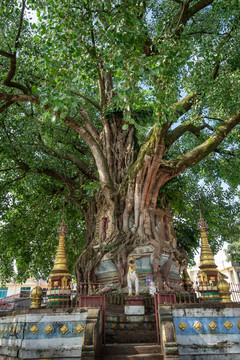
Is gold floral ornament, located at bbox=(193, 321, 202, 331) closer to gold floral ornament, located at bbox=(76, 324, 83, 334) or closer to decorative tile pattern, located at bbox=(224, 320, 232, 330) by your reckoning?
decorative tile pattern, located at bbox=(224, 320, 232, 330)

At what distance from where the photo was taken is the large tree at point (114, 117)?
7.59 meters

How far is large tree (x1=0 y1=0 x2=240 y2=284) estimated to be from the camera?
7594 mm

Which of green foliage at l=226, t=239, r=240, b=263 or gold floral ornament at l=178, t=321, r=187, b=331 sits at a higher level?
green foliage at l=226, t=239, r=240, b=263

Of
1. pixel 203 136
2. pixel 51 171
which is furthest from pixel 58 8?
pixel 203 136

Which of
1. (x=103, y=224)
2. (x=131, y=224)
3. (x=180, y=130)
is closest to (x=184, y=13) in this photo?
(x=180, y=130)

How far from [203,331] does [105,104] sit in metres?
9.33

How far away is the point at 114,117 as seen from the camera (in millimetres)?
12375

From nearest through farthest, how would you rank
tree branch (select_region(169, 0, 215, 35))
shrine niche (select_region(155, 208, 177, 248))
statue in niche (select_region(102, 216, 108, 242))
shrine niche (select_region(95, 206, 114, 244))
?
tree branch (select_region(169, 0, 215, 35)) < shrine niche (select_region(95, 206, 114, 244)) < statue in niche (select_region(102, 216, 108, 242)) < shrine niche (select_region(155, 208, 177, 248))

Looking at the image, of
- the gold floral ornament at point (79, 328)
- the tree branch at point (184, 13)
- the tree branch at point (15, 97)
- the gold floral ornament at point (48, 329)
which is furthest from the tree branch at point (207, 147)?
the gold floral ornament at point (48, 329)

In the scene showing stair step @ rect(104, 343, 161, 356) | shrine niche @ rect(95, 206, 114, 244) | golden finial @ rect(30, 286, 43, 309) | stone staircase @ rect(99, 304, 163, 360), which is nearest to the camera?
stair step @ rect(104, 343, 161, 356)

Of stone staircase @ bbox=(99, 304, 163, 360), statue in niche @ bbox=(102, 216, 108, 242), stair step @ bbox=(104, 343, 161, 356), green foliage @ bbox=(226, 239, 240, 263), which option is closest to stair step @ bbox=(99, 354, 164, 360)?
stair step @ bbox=(104, 343, 161, 356)

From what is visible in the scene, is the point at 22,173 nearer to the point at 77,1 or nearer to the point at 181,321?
the point at 77,1

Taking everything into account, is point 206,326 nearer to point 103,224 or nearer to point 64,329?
point 64,329

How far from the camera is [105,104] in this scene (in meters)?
12.6
